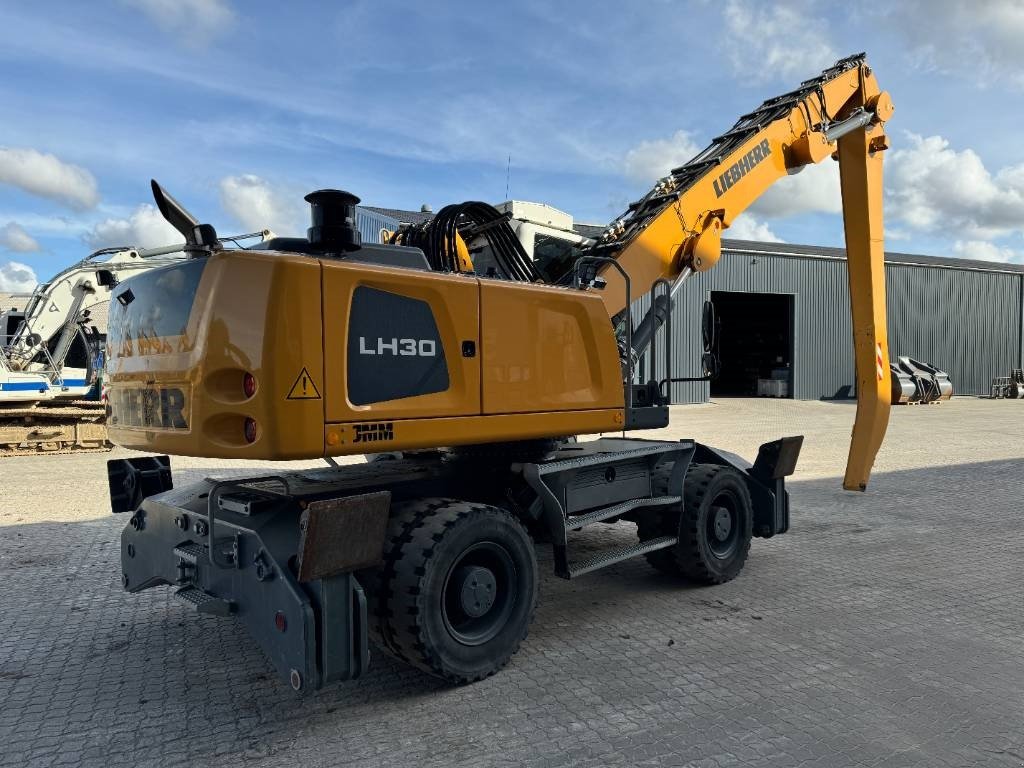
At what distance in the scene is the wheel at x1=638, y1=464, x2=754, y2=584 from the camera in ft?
19.0

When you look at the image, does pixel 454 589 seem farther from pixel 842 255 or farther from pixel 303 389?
pixel 842 255

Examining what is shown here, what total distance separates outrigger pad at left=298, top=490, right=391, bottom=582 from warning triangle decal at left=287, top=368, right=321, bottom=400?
1.62 ft

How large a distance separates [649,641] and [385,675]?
65.5 inches

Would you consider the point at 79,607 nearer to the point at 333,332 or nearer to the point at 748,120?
the point at 333,332

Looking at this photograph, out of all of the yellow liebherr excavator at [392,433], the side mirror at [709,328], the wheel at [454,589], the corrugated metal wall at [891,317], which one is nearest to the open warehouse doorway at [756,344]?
the corrugated metal wall at [891,317]

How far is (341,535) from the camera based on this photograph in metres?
3.62

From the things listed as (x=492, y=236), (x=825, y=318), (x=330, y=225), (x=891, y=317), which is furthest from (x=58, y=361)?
(x=891, y=317)

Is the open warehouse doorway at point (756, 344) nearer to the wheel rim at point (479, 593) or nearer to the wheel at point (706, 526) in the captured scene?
the wheel at point (706, 526)

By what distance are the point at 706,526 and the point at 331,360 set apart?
3.42 meters

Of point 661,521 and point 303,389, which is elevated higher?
point 303,389

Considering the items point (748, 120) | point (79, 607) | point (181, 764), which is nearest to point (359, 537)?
point (181, 764)

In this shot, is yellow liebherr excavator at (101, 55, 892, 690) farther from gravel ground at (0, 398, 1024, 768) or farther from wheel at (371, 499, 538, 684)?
gravel ground at (0, 398, 1024, 768)

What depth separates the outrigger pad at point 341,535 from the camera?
11.5ft

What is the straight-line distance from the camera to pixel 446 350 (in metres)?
4.14
